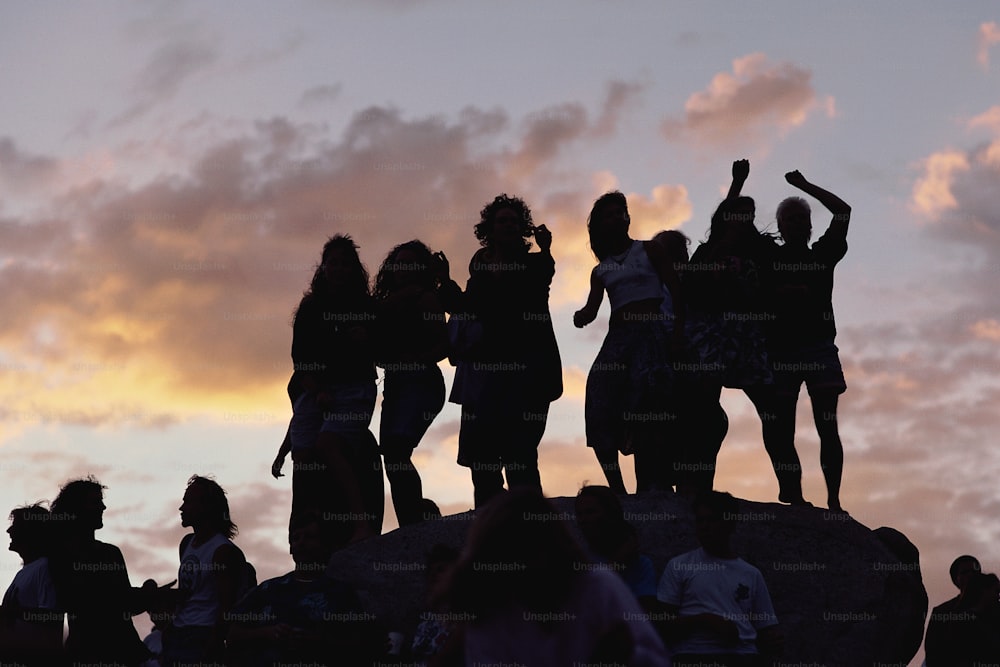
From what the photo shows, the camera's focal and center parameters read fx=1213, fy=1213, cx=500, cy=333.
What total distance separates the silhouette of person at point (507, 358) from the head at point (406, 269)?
38 cm

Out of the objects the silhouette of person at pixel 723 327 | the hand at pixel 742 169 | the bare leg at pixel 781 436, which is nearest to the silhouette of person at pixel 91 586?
the silhouette of person at pixel 723 327

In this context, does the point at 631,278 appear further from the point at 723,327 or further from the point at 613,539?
the point at 613,539

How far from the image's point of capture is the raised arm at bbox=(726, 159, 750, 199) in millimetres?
9477

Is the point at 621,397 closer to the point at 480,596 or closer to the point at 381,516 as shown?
the point at 381,516

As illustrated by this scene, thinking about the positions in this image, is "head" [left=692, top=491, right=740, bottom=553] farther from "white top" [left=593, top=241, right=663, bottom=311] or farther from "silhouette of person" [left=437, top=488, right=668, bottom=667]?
"silhouette of person" [left=437, top=488, right=668, bottom=667]

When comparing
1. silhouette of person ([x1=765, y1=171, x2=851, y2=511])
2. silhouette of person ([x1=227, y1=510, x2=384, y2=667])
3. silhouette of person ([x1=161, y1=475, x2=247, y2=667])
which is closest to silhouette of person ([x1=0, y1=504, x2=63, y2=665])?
silhouette of person ([x1=161, y1=475, x2=247, y2=667])

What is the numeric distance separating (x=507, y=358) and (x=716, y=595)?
2.92 meters

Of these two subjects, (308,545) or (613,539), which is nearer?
(613,539)

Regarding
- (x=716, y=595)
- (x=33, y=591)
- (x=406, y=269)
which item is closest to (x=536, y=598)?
(x=716, y=595)

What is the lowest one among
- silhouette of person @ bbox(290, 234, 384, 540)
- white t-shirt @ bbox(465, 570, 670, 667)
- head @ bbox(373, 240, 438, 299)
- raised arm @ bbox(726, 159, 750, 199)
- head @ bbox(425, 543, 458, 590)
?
white t-shirt @ bbox(465, 570, 670, 667)

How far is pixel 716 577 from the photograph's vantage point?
277 inches

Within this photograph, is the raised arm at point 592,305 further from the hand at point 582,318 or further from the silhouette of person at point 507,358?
the silhouette of person at point 507,358

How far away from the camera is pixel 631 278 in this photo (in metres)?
9.07

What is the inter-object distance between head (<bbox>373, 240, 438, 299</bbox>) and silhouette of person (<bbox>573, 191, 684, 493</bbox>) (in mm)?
1298
